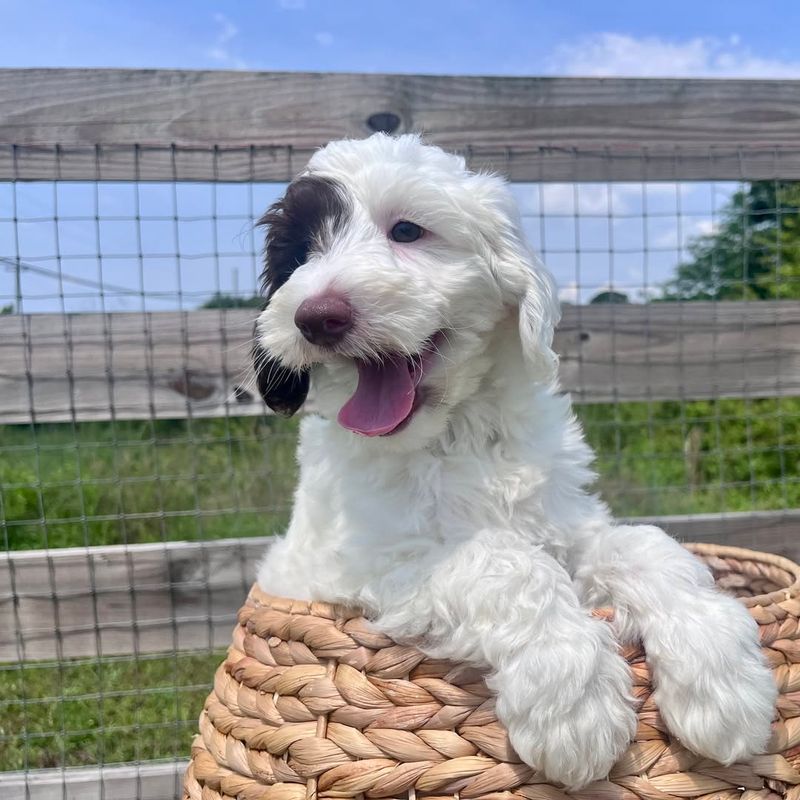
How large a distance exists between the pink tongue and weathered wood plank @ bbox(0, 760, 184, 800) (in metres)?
1.99

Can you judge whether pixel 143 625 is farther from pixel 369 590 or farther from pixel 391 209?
pixel 391 209

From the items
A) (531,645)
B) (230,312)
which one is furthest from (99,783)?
(531,645)

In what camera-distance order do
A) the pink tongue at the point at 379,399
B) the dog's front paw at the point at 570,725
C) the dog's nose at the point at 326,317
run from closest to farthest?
the dog's front paw at the point at 570,725 < the dog's nose at the point at 326,317 < the pink tongue at the point at 379,399

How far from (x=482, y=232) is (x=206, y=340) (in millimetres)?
1418

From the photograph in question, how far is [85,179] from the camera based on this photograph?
2762 millimetres

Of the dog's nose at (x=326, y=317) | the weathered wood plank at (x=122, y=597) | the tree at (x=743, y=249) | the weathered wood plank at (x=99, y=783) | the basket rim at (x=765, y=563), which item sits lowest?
the weathered wood plank at (x=99, y=783)

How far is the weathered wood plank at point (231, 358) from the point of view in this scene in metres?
2.81

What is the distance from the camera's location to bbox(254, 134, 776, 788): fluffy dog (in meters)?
1.45

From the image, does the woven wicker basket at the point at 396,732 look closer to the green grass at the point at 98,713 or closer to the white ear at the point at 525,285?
the white ear at the point at 525,285

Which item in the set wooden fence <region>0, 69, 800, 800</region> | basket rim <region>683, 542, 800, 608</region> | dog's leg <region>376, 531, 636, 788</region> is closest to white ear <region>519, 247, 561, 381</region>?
dog's leg <region>376, 531, 636, 788</region>

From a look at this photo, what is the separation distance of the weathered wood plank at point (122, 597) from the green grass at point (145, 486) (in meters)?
0.31

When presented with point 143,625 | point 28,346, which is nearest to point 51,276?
point 28,346

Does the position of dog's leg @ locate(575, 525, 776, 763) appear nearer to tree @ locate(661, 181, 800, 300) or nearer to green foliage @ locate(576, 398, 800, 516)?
green foliage @ locate(576, 398, 800, 516)

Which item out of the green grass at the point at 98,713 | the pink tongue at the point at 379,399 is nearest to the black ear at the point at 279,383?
the pink tongue at the point at 379,399
